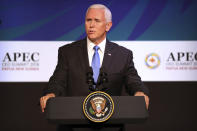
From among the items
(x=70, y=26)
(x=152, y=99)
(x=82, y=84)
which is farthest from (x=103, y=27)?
(x=152, y=99)

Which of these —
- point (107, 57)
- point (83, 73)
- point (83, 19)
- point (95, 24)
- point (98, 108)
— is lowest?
point (98, 108)

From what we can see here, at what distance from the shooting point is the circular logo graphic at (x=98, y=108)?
1.61m

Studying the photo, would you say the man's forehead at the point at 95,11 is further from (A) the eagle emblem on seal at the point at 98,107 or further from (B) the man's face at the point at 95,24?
(A) the eagle emblem on seal at the point at 98,107

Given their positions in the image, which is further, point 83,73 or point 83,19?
point 83,19

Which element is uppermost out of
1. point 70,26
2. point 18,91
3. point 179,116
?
point 70,26

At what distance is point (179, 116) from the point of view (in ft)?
14.9

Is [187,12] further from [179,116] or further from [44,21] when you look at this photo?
[44,21]

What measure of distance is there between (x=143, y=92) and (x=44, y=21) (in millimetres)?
2724

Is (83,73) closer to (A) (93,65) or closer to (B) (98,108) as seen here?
(A) (93,65)

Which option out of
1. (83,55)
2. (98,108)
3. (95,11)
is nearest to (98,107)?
(98,108)

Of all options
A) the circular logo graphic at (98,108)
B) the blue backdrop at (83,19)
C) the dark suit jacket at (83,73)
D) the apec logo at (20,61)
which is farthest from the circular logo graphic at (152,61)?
the circular logo graphic at (98,108)

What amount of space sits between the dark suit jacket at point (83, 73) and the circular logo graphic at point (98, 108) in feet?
1.42

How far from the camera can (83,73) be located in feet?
6.94

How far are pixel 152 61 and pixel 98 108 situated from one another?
2.88m
